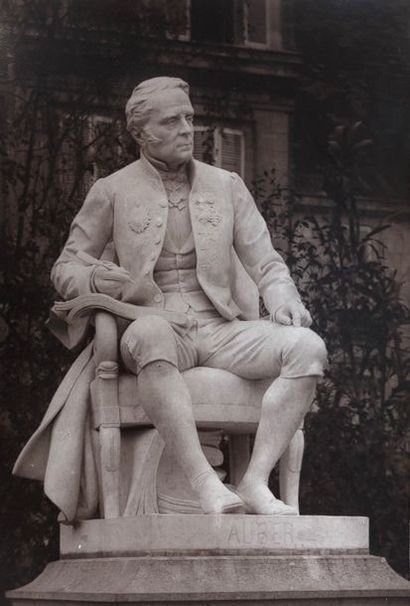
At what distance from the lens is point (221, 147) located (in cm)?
1270

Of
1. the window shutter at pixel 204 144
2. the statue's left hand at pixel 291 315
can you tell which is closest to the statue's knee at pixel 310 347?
the statue's left hand at pixel 291 315

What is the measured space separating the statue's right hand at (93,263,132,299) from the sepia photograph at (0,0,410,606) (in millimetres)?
22

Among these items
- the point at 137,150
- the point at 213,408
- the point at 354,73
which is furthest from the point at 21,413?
the point at 213,408

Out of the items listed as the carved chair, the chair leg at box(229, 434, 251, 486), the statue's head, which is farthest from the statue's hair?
the chair leg at box(229, 434, 251, 486)

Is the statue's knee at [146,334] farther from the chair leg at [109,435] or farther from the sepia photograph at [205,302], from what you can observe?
the chair leg at [109,435]

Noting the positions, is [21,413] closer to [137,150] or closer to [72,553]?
[137,150]

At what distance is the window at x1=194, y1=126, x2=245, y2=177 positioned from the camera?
12617 millimetres

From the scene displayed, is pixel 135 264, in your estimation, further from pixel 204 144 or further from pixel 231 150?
pixel 231 150

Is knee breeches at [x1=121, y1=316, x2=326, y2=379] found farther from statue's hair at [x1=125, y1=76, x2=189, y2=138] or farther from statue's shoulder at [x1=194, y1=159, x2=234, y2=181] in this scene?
statue's hair at [x1=125, y1=76, x2=189, y2=138]

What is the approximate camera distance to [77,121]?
12422 millimetres

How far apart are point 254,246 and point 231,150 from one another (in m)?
4.51

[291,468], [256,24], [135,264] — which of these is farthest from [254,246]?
[256,24]

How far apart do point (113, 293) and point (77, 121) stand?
4.66m

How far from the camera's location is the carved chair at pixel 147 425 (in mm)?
7750
